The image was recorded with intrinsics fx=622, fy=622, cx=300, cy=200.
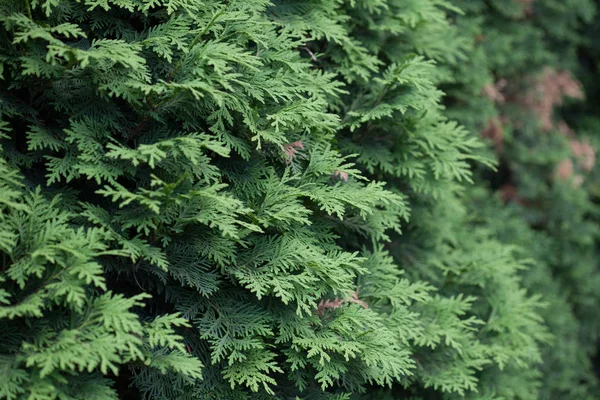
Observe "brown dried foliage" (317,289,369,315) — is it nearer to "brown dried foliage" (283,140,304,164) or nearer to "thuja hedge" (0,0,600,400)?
"thuja hedge" (0,0,600,400)

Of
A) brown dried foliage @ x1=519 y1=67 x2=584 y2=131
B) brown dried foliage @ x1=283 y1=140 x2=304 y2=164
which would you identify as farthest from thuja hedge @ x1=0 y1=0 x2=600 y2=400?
brown dried foliage @ x1=519 y1=67 x2=584 y2=131

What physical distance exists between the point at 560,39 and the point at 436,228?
306 cm

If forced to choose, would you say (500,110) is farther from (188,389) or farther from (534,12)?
(188,389)

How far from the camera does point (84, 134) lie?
2.35 metres

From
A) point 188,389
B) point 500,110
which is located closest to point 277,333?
point 188,389

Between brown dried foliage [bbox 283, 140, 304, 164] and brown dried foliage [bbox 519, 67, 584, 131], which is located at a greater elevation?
brown dried foliage [bbox 283, 140, 304, 164]

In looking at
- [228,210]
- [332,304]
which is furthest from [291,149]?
[332,304]

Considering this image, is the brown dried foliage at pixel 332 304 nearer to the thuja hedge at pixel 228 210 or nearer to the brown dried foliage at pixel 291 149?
the thuja hedge at pixel 228 210

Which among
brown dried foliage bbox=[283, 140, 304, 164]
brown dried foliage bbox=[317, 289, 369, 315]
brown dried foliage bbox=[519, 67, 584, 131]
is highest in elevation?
brown dried foliage bbox=[283, 140, 304, 164]

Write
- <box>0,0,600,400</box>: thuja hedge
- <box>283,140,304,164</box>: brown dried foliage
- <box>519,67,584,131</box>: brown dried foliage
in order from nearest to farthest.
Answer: <box>0,0,600,400</box>: thuja hedge
<box>283,140,304,164</box>: brown dried foliage
<box>519,67,584,131</box>: brown dried foliage

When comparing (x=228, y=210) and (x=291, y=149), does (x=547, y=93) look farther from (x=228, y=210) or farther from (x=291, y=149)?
(x=228, y=210)

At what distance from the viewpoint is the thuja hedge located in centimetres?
223

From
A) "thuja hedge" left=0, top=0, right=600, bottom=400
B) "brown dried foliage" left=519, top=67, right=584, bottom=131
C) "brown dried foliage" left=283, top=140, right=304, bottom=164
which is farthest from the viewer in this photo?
"brown dried foliage" left=519, top=67, right=584, bottom=131

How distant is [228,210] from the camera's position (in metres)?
2.46
